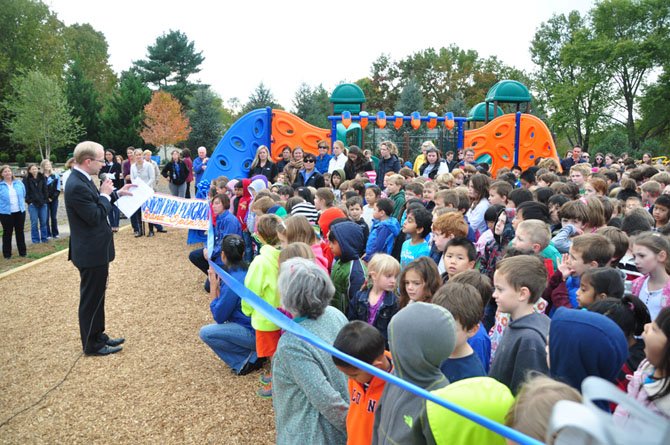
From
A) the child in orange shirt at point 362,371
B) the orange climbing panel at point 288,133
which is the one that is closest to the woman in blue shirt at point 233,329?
the child in orange shirt at point 362,371

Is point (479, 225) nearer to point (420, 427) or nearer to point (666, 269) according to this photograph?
point (666, 269)

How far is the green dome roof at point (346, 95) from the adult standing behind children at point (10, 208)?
8.69 metres

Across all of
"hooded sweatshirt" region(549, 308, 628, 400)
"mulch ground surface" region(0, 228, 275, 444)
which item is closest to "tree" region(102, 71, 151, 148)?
"mulch ground surface" region(0, 228, 275, 444)

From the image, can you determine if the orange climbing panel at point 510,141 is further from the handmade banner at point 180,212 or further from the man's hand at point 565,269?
the man's hand at point 565,269

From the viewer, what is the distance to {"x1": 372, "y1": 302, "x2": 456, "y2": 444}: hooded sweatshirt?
1.88m

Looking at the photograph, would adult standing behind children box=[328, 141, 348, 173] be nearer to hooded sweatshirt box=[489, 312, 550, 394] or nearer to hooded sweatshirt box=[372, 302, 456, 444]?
hooded sweatshirt box=[489, 312, 550, 394]

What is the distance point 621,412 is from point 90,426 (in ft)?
13.2

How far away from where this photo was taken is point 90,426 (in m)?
4.18

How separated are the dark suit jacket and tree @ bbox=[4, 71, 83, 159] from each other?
3736 centimetres

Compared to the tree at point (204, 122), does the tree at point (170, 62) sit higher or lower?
higher

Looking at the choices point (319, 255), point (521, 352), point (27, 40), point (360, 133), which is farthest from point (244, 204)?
point (27, 40)

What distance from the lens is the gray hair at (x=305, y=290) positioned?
278 centimetres

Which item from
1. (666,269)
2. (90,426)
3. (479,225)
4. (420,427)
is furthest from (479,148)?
(420,427)

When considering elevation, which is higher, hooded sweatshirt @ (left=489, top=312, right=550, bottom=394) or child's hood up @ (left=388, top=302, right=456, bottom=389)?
child's hood up @ (left=388, top=302, right=456, bottom=389)
